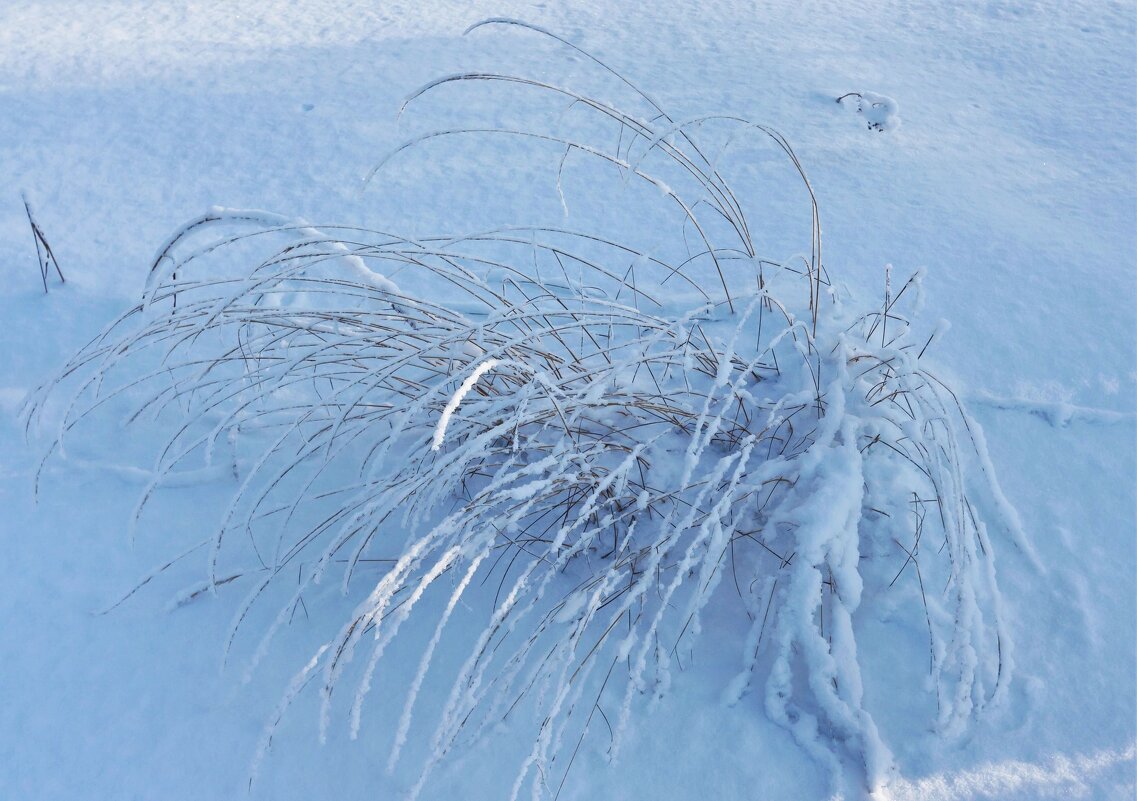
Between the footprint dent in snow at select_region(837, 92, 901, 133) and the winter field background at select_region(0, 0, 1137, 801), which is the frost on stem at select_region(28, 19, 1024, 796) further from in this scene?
the footprint dent in snow at select_region(837, 92, 901, 133)

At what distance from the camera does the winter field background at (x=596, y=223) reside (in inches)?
36.6

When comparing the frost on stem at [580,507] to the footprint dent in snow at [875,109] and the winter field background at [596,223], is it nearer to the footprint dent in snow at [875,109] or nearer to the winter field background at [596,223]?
the winter field background at [596,223]

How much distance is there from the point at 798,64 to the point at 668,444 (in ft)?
4.92

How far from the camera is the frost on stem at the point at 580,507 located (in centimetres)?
90

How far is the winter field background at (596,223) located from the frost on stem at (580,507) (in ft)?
0.11

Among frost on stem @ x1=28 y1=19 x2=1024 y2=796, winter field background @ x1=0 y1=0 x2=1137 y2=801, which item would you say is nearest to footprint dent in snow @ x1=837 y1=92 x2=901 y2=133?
winter field background @ x1=0 y1=0 x2=1137 y2=801

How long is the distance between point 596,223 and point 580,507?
79 cm

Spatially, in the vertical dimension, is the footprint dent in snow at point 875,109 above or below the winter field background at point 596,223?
above

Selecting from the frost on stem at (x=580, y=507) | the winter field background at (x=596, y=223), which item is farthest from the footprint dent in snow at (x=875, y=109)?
the frost on stem at (x=580, y=507)

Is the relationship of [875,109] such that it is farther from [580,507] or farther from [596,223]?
[580,507]

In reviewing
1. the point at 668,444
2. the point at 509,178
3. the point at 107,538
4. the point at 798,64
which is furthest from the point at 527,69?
the point at 107,538

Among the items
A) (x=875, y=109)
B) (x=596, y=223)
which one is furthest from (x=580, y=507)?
(x=875, y=109)

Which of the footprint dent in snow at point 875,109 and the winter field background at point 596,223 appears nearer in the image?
the winter field background at point 596,223

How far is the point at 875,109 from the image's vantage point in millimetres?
2033
